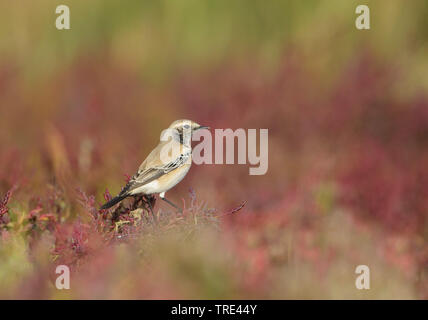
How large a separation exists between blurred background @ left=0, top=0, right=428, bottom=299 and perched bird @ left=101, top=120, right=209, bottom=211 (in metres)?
0.25

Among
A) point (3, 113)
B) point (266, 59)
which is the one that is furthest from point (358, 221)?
point (3, 113)

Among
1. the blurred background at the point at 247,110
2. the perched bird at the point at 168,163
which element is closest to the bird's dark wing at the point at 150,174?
the perched bird at the point at 168,163

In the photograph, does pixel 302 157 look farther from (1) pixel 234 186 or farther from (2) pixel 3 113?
(2) pixel 3 113

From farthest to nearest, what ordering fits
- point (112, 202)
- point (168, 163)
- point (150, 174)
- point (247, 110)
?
point (247, 110) → point (168, 163) → point (150, 174) → point (112, 202)

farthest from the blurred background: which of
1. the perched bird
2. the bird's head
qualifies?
the bird's head

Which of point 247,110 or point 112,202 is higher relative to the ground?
point 247,110

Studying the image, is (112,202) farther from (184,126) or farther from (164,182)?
(184,126)

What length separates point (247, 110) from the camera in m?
7.37

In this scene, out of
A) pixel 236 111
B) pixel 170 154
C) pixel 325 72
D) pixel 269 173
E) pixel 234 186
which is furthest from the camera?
pixel 325 72

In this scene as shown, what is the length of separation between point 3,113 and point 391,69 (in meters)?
4.83

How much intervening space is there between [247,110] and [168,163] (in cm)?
339

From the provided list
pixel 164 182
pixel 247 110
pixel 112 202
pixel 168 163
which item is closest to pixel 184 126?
pixel 168 163

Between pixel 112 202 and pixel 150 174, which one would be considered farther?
pixel 150 174

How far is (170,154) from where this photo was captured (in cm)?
416
